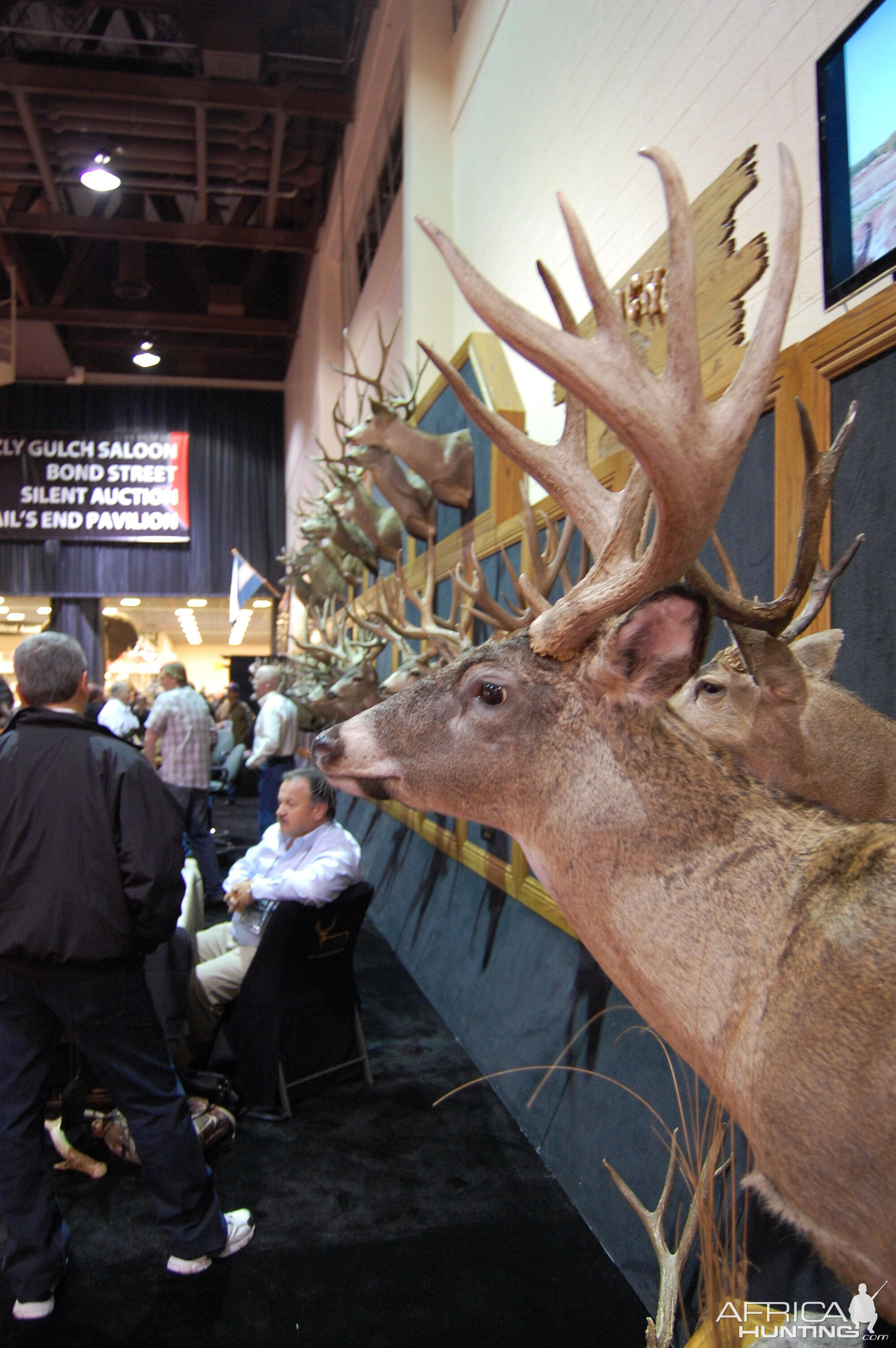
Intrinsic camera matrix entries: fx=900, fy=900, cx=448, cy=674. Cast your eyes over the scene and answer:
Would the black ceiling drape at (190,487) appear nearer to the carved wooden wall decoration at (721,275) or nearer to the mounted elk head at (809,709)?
the carved wooden wall decoration at (721,275)

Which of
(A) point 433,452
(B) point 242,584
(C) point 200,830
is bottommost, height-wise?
(C) point 200,830

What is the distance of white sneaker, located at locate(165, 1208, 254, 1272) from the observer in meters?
2.56

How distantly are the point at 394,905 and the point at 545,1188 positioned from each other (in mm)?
3265

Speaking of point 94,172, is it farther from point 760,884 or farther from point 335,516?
point 760,884

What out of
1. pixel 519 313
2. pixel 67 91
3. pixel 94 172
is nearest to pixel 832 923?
pixel 519 313

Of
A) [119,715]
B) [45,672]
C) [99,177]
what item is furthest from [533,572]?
[99,177]

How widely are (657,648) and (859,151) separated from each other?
5.58ft

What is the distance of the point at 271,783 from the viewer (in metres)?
7.46

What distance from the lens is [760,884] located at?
129 cm

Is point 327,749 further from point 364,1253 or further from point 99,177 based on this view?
point 99,177

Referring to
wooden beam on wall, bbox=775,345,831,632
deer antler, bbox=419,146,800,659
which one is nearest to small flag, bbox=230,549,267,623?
wooden beam on wall, bbox=775,345,831,632

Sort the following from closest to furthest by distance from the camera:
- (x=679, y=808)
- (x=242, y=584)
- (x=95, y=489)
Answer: (x=679, y=808) → (x=242, y=584) → (x=95, y=489)

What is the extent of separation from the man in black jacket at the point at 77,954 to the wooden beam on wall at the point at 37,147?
10.1 metres

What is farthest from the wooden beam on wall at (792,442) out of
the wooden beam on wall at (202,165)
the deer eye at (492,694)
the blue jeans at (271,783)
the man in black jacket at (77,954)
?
the wooden beam on wall at (202,165)
